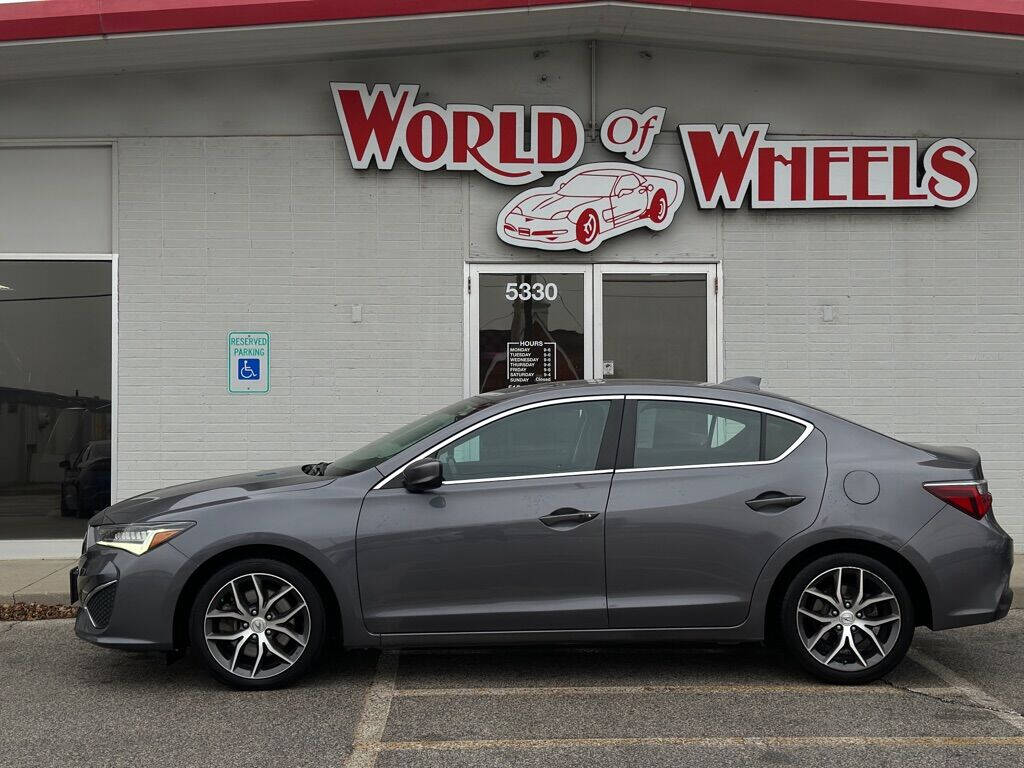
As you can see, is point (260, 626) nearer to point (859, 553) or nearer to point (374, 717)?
point (374, 717)

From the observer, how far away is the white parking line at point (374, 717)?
4.35 meters

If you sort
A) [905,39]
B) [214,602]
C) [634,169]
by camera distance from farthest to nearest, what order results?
1. [634,169]
2. [905,39]
3. [214,602]

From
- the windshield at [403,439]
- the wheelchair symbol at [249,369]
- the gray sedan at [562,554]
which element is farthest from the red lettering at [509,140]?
the gray sedan at [562,554]

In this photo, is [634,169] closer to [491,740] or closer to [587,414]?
[587,414]

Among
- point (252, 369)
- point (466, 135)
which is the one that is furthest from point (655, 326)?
point (252, 369)

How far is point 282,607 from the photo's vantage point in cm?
527

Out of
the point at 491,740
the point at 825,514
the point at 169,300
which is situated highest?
the point at 169,300

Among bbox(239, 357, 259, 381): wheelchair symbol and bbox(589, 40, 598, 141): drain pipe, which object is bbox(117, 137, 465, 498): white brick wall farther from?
bbox(589, 40, 598, 141): drain pipe

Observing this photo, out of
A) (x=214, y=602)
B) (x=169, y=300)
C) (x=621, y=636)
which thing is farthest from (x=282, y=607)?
(x=169, y=300)

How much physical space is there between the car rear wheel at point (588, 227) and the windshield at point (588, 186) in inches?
6.7

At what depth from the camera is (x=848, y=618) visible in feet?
17.6

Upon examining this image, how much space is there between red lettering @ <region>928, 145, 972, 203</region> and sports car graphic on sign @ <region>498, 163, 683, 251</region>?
2.40 metres

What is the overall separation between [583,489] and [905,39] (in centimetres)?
613

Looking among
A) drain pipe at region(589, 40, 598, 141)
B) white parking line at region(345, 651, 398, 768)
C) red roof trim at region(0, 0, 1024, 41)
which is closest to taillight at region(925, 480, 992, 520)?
white parking line at region(345, 651, 398, 768)
